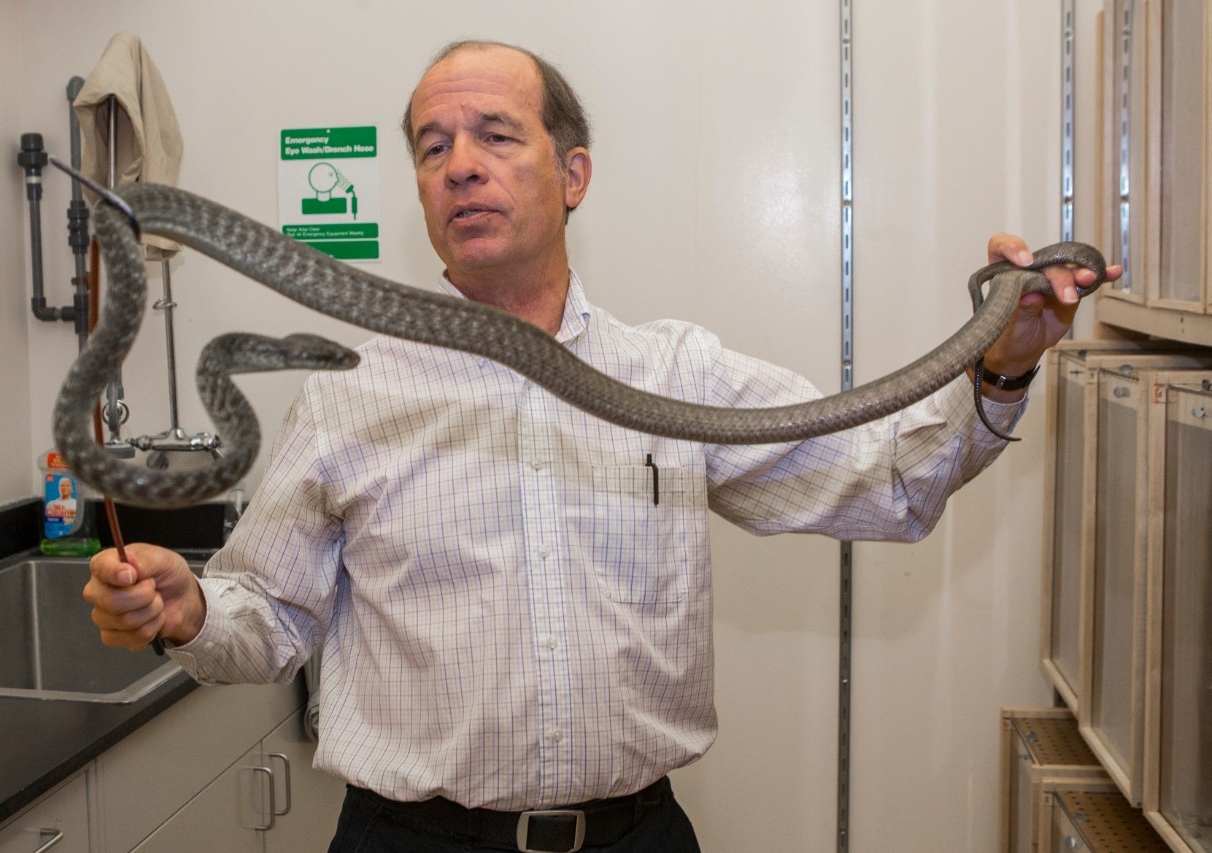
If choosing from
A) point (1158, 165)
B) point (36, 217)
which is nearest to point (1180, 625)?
point (1158, 165)

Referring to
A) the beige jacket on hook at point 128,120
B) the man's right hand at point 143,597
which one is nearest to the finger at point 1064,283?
the man's right hand at point 143,597

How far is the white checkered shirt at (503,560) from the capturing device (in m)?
1.64

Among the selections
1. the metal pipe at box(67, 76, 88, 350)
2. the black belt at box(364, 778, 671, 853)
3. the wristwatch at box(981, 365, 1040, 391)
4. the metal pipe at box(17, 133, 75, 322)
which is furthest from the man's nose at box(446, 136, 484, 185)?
the metal pipe at box(17, 133, 75, 322)

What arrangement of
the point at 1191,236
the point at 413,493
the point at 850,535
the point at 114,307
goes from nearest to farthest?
the point at 114,307 < the point at 413,493 < the point at 850,535 < the point at 1191,236

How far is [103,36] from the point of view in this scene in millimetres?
3172

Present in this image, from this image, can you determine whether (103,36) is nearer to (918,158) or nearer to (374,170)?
(374,170)

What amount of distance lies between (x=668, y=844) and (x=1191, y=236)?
4.40ft

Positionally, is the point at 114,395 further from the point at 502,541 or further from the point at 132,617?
the point at 132,617

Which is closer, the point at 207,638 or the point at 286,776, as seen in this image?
the point at 207,638

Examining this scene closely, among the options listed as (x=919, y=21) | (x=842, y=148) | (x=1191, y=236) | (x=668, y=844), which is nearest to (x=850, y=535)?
(x=668, y=844)

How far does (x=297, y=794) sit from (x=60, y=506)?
1.01 m

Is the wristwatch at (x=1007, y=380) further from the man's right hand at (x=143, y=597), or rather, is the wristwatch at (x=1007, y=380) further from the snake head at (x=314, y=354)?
the man's right hand at (x=143, y=597)

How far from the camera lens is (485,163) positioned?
1.64 metres

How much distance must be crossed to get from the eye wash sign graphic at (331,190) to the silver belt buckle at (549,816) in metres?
1.86
